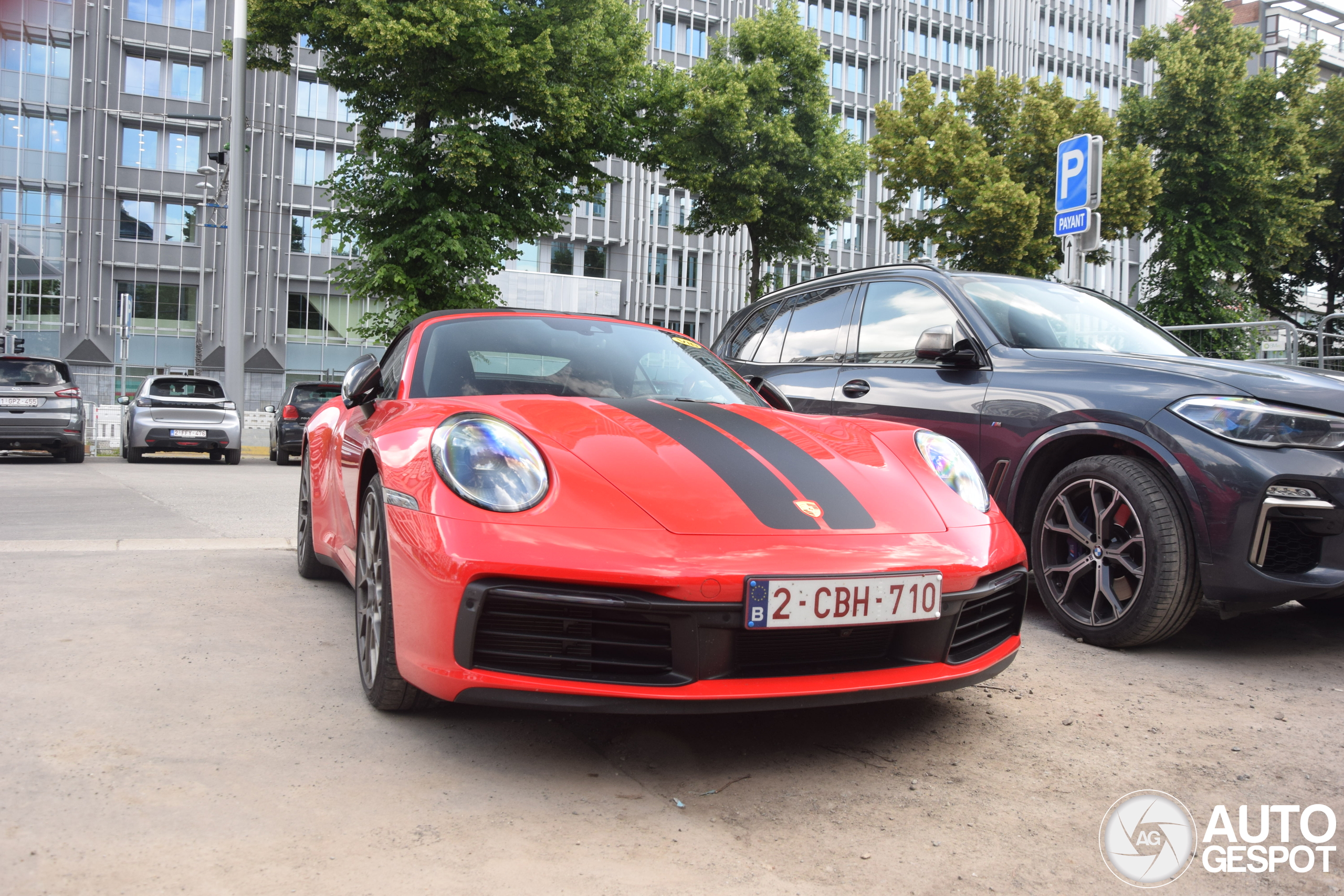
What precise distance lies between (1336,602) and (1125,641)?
144 centimetres

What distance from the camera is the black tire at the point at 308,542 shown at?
4.97 metres

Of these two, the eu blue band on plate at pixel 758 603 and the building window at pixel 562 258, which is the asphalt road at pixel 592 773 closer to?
the eu blue band on plate at pixel 758 603

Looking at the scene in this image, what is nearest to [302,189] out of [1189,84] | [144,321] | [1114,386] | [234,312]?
[144,321]

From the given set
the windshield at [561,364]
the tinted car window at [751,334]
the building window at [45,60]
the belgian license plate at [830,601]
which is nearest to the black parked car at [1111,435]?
the windshield at [561,364]

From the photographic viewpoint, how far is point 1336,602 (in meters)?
4.53

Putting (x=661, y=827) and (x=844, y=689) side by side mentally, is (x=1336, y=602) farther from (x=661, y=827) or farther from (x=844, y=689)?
(x=661, y=827)

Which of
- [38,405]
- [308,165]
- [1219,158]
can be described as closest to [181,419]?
[38,405]

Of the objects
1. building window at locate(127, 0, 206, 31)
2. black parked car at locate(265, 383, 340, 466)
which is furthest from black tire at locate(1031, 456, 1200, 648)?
Result: building window at locate(127, 0, 206, 31)

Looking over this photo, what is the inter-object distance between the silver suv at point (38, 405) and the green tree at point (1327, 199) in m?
30.4

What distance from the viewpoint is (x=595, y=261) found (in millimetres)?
47625

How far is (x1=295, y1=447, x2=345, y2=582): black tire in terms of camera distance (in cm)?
497

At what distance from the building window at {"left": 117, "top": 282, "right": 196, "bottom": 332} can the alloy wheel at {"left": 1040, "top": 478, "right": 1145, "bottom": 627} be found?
135 feet

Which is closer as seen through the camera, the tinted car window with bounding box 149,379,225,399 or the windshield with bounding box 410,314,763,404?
the windshield with bounding box 410,314,763,404

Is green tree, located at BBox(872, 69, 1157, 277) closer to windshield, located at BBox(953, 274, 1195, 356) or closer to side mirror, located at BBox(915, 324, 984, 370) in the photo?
windshield, located at BBox(953, 274, 1195, 356)
